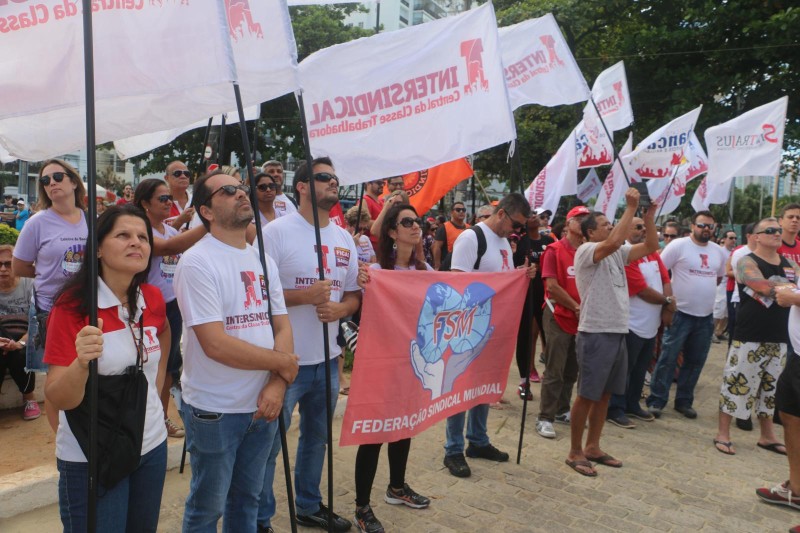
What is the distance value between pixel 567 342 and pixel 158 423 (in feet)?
14.1

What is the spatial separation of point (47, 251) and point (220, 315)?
2.01 m

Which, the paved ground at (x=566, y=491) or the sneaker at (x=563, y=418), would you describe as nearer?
the paved ground at (x=566, y=491)

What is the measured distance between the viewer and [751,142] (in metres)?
8.26

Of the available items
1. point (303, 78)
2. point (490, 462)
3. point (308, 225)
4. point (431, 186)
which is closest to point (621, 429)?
point (490, 462)

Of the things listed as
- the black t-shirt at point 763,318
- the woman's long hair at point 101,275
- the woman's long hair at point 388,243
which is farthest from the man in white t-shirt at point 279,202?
the black t-shirt at point 763,318

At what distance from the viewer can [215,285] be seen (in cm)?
265

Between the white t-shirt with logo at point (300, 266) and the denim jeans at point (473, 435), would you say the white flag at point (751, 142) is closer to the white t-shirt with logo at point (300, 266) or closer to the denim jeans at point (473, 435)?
the denim jeans at point (473, 435)

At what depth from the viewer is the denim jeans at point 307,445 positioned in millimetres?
3489

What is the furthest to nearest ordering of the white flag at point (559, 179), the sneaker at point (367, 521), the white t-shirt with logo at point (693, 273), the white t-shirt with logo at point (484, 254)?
the white flag at point (559, 179), the white t-shirt with logo at point (693, 273), the white t-shirt with logo at point (484, 254), the sneaker at point (367, 521)

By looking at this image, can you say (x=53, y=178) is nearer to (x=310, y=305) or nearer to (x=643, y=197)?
(x=310, y=305)

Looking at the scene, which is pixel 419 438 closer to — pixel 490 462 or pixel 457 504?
pixel 490 462

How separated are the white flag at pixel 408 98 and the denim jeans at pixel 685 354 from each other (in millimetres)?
3779

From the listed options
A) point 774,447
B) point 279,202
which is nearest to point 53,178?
point 279,202

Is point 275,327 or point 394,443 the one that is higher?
point 275,327
